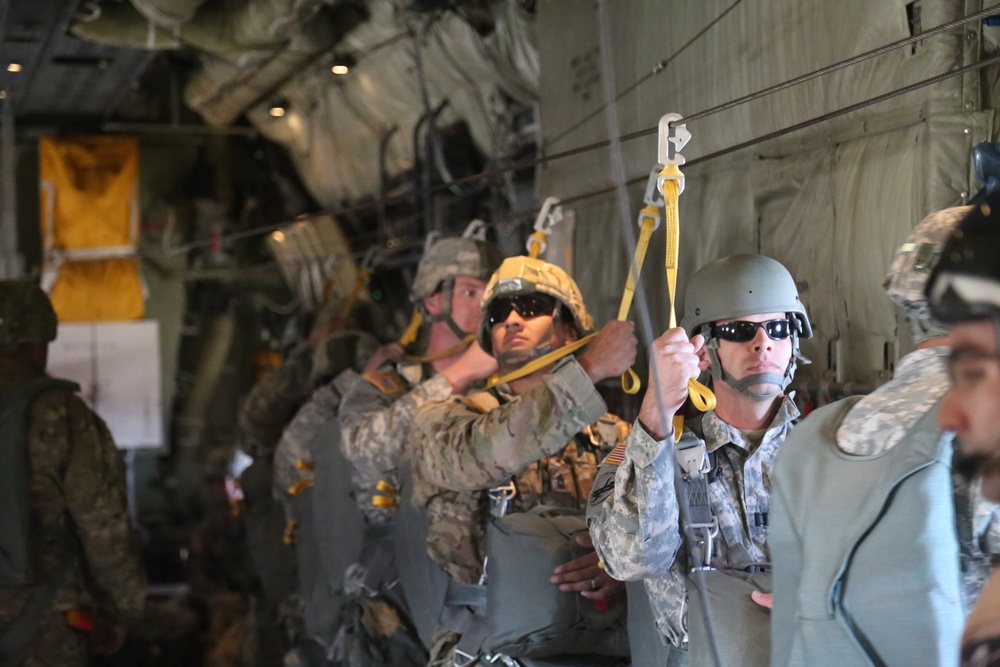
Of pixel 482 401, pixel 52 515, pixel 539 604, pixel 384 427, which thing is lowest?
pixel 539 604

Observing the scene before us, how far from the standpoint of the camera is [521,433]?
3.36 meters

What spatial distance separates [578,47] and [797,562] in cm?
322

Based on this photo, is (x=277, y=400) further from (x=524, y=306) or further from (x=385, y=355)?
(x=524, y=306)

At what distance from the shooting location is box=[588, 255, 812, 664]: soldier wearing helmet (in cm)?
252

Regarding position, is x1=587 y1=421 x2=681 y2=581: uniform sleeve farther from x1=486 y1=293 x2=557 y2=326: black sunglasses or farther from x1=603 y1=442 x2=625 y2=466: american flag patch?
x1=486 y1=293 x2=557 y2=326: black sunglasses

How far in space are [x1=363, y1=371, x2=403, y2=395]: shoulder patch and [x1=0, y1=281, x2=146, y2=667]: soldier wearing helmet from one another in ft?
3.58

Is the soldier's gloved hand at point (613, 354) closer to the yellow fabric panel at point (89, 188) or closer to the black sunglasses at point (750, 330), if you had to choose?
the black sunglasses at point (750, 330)

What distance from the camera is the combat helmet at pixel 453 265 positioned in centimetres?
473

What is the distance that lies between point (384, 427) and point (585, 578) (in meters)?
1.43

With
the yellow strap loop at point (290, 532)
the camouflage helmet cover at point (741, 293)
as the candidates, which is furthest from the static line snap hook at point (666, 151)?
the yellow strap loop at point (290, 532)

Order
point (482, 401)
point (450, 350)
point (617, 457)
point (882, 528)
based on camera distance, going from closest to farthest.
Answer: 1. point (882, 528)
2. point (617, 457)
3. point (482, 401)
4. point (450, 350)

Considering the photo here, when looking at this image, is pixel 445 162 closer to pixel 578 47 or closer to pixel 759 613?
pixel 578 47

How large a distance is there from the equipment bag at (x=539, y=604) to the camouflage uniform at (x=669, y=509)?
0.58 metres

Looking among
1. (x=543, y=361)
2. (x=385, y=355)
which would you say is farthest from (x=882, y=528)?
(x=385, y=355)
